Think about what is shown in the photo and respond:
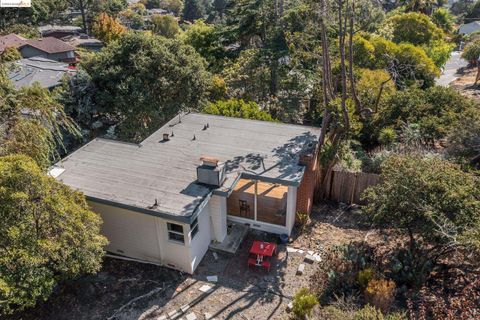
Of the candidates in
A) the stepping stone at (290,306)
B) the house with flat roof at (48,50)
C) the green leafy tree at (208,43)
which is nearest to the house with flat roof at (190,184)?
the stepping stone at (290,306)

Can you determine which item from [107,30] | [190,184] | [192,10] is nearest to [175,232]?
[190,184]

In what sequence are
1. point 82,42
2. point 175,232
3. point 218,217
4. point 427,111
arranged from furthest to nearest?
point 82,42 → point 427,111 → point 218,217 → point 175,232

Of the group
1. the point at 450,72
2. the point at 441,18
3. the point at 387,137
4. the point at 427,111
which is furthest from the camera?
the point at 441,18

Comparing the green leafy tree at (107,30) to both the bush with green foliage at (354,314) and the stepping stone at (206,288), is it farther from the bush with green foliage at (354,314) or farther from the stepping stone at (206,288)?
the bush with green foliage at (354,314)

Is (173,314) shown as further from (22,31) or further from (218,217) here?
(22,31)

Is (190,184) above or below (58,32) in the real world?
above

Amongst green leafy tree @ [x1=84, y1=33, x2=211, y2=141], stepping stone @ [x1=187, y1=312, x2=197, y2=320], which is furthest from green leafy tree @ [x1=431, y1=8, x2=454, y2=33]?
stepping stone @ [x1=187, y1=312, x2=197, y2=320]

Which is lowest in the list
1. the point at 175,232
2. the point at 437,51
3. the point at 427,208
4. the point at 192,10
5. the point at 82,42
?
the point at 82,42
